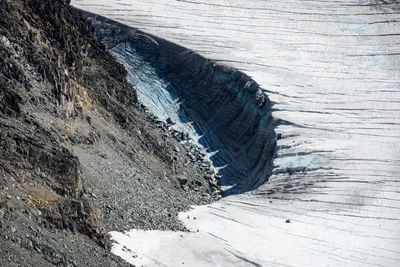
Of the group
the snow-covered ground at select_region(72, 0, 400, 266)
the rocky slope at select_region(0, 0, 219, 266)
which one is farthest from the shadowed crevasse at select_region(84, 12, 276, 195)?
the rocky slope at select_region(0, 0, 219, 266)

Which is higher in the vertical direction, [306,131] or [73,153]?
[306,131]

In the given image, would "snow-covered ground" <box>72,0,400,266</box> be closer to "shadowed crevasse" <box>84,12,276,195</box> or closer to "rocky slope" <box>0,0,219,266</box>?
"shadowed crevasse" <box>84,12,276,195</box>

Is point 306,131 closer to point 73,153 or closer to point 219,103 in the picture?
point 219,103

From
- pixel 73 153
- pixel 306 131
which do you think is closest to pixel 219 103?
pixel 306 131

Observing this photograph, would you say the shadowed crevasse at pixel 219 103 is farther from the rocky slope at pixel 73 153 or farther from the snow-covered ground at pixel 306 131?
the rocky slope at pixel 73 153

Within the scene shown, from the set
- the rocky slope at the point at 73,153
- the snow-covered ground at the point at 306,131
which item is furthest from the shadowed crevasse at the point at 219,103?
the rocky slope at the point at 73,153

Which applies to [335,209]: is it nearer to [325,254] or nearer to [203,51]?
[325,254]
